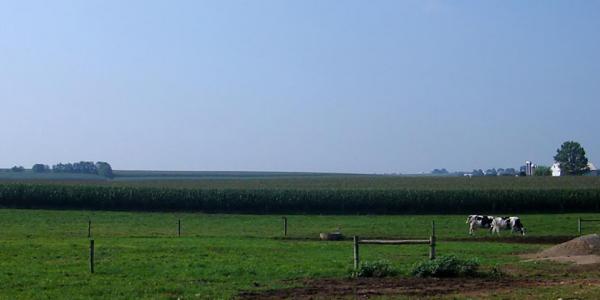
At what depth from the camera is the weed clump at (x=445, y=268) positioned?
72.0ft

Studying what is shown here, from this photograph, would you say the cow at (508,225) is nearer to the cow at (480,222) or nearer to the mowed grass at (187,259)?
the cow at (480,222)

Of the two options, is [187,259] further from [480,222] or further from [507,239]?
[480,222]

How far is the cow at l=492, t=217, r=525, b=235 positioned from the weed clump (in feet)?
88.0

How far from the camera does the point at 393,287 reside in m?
20.0

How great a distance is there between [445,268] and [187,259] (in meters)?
9.38

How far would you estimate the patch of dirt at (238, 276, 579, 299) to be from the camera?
18672 mm

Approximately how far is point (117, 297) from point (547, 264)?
46.3 feet

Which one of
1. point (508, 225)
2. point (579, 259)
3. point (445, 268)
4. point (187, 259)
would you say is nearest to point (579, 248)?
point (579, 259)

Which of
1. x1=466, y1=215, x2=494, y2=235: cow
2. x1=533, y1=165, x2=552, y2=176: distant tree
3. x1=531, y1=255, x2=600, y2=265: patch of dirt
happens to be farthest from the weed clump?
x1=533, y1=165, x2=552, y2=176: distant tree

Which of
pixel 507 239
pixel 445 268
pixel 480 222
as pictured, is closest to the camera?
pixel 445 268

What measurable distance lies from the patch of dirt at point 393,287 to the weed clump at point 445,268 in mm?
493

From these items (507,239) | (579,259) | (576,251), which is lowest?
(507,239)

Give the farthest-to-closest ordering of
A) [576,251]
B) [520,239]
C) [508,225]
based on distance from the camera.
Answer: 1. [508,225]
2. [520,239]
3. [576,251]

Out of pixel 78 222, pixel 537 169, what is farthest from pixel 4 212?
pixel 537 169
